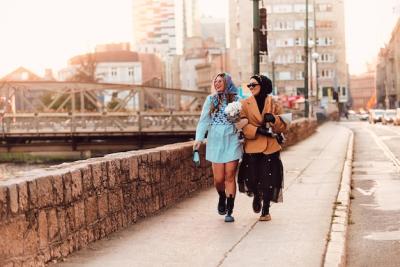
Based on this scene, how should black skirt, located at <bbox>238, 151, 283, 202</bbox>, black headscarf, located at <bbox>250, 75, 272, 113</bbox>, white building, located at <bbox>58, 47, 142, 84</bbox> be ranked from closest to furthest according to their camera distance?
black headscarf, located at <bbox>250, 75, 272, 113</bbox>
black skirt, located at <bbox>238, 151, 283, 202</bbox>
white building, located at <bbox>58, 47, 142, 84</bbox>

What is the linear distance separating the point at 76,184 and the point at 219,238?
1.55m

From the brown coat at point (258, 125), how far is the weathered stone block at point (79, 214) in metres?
2.24

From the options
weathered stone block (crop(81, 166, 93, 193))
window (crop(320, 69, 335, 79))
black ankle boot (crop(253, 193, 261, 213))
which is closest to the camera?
weathered stone block (crop(81, 166, 93, 193))

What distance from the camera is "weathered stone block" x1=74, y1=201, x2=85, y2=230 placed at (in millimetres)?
7820

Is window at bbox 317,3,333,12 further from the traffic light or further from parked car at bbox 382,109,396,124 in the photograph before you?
the traffic light

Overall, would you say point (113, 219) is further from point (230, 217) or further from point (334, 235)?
point (334, 235)

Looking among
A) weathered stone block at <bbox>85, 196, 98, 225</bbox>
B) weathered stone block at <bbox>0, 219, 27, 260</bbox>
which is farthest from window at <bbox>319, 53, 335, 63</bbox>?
weathered stone block at <bbox>0, 219, 27, 260</bbox>

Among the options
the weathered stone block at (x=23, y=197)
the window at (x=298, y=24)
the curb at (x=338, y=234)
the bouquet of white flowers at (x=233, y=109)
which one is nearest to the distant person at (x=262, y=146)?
the bouquet of white flowers at (x=233, y=109)

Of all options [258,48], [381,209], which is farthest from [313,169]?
[381,209]

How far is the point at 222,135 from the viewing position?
962 centimetres

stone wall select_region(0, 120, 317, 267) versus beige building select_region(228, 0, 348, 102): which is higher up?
beige building select_region(228, 0, 348, 102)

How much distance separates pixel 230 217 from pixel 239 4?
122m

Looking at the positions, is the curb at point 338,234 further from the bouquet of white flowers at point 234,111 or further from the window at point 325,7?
the window at point 325,7

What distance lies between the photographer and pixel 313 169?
19266 millimetres
